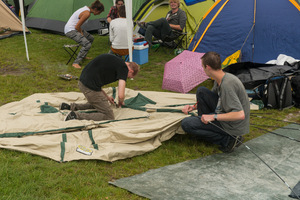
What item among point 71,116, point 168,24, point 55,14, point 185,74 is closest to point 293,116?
point 185,74

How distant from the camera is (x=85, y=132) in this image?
3785 millimetres

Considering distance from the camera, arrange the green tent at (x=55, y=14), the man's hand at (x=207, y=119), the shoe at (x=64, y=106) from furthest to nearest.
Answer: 1. the green tent at (x=55, y=14)
2. the shoe at (x=64, y=106)
3. the man's hand at (x=207, y=119)

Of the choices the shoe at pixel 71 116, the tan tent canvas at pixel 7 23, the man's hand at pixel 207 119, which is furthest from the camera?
the tan tent canvas at pixel 7 23

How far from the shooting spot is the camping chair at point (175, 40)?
784cm

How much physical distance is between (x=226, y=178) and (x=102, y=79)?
1.93m

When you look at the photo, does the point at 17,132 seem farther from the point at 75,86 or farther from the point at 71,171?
the point at 75,86

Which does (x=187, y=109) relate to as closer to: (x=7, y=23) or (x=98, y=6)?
(x=98, y=6)

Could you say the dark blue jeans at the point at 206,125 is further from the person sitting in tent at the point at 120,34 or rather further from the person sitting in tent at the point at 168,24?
the person sitting in tent at the point at 168,24

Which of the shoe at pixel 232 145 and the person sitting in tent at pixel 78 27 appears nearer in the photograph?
the shoe at pixel 232 145

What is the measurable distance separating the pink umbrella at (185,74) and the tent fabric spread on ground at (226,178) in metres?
1.99

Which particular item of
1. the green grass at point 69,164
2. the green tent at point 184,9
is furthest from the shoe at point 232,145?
the green tent at point 184,9

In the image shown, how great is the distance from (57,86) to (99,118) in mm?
2065

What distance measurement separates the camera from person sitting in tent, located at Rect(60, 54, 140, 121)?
161 inches

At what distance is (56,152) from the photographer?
348cm
